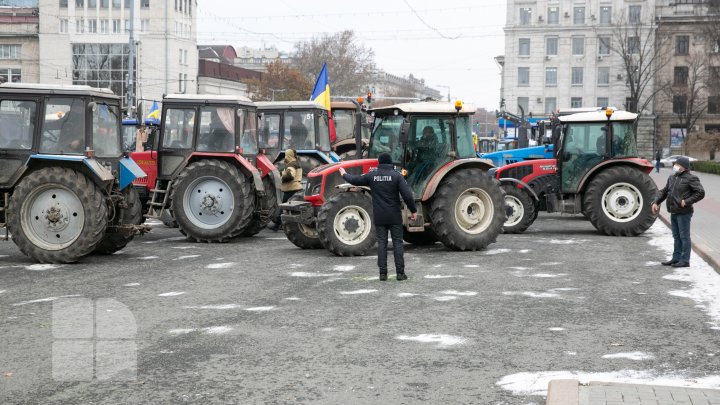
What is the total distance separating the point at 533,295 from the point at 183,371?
5.12 m

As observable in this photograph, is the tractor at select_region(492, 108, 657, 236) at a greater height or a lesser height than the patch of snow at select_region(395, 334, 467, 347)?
greater

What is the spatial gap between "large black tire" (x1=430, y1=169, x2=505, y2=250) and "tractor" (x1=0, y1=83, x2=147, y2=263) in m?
4.94

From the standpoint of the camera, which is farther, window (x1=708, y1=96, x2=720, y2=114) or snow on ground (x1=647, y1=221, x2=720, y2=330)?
window (x1=708, y1=96, x2=720, y2=114)

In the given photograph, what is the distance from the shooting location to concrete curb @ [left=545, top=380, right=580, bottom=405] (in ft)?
21.2

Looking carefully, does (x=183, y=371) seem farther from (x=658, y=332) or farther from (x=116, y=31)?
(x=116, y=31)

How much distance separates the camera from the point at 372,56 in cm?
9850

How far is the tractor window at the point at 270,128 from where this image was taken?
2111 cm

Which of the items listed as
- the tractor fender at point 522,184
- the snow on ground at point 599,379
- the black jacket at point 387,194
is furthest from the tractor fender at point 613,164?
the snow on ground at point 599,379

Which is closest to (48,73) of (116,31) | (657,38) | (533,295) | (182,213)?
(116,31)

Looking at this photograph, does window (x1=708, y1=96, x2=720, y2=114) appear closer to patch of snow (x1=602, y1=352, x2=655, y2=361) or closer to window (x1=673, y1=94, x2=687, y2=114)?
window (x1=673, y1=94, x2=687, y2=114)

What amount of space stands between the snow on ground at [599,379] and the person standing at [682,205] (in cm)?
694

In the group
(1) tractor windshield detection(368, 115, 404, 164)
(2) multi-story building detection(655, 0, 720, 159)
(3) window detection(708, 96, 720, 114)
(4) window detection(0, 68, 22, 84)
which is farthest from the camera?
(4) window detection(0, 68, 22, 84)

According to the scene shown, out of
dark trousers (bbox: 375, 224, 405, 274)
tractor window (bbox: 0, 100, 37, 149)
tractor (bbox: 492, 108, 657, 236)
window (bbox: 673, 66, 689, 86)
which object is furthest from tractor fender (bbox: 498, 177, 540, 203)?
window (bbox: 673, 66, 689, 86)

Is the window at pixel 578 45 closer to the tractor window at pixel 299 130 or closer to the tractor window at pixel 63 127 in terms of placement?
the tractor window at pixel 299 130
